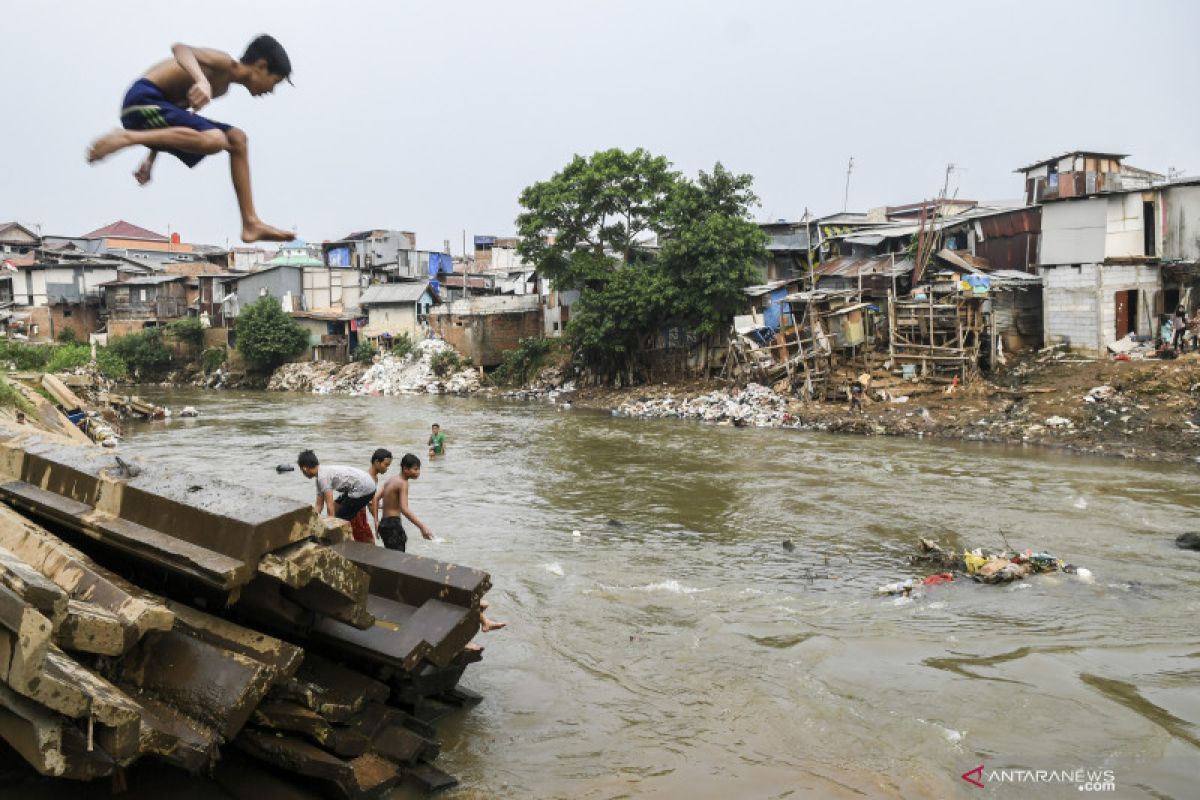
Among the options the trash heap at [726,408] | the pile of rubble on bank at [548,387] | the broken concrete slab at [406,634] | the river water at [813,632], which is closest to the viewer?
the broken concrete slab at [406,634]

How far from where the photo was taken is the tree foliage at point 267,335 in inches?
1647

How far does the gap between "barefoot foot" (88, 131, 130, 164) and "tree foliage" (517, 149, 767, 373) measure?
2639cm

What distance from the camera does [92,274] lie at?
158 feet

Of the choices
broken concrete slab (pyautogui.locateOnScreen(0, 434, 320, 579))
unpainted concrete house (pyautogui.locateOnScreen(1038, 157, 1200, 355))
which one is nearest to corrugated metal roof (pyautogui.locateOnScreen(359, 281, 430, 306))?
unpainted concrete house (pyautogui.locateOnScreen(1038, 157, 1200, 355))

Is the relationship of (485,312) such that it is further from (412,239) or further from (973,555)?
(973,555)

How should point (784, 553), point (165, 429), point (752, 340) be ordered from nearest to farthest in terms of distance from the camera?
point (784, 553)
point (165, 429)
point (752, 340)

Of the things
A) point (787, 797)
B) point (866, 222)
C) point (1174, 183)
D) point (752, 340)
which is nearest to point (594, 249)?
point (752, 340)

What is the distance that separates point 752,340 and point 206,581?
25932 millimetres

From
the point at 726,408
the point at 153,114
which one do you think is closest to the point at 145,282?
the point at 726,408

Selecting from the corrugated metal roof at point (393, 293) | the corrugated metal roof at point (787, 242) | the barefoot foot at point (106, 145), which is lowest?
the barefoot foot at point (106, 145)

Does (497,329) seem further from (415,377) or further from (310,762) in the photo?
(310,762)

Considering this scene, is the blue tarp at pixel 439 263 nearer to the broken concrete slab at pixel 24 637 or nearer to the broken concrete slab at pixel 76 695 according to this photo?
the broken concrete slab at pixel 76 695

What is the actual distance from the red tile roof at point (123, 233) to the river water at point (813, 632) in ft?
177

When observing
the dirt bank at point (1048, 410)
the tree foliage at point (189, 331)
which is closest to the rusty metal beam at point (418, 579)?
the dirt bank at point (1048, 410)
